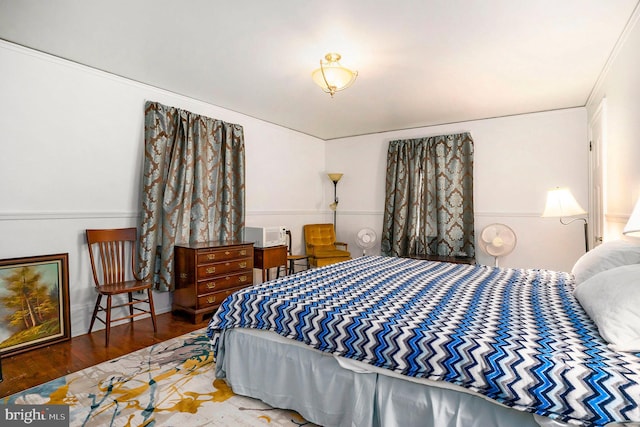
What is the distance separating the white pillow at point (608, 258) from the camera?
1924 mm

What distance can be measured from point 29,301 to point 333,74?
3017mm

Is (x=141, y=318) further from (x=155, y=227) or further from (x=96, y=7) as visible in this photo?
(x=96, y=7)

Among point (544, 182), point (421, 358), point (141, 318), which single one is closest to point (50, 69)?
point (141, 318)

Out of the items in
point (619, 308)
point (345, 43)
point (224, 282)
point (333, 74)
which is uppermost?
point (345, 43)

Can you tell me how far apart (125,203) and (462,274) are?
3.19 m

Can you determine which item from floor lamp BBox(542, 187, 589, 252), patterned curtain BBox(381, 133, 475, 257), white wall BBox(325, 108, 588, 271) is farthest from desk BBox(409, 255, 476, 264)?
floor lamp BBox(542, 187, 589, 252)

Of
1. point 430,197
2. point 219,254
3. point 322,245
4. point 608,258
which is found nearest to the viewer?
point 608,258

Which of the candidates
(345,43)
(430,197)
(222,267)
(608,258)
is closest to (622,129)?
(608,258)

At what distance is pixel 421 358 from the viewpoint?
143 centimetres

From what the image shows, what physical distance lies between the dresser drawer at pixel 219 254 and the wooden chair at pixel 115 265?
0.52 m

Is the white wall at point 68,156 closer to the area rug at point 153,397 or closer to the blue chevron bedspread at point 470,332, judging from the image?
the area rug at point 153,397

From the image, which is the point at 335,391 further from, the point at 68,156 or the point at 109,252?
the point at 68,156

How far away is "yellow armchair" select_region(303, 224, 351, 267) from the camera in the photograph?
491 cm

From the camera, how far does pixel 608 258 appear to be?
2.01 m
